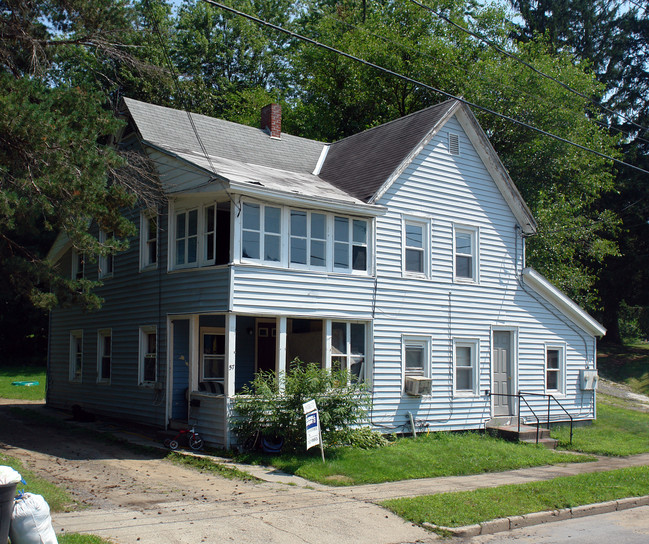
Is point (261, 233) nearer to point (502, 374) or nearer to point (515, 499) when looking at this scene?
point (515, 499)

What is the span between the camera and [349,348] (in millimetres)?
16250

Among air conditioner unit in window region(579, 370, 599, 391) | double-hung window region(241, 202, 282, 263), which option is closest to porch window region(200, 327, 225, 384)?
double-hung window region(241, 202, 282, 263)

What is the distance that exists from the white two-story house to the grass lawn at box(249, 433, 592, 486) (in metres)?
1.34

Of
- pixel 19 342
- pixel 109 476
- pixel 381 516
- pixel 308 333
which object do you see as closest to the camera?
pixel 381 516

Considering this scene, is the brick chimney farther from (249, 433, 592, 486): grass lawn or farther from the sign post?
the sign post

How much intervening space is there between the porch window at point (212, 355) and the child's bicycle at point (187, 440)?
1.74 meters

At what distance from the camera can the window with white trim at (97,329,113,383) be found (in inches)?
758

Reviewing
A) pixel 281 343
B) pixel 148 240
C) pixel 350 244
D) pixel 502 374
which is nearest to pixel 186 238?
pixel 148 240

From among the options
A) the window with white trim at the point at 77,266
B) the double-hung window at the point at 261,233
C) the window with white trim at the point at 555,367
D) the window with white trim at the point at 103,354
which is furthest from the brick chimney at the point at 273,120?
the window with white trim at the point at 555,367

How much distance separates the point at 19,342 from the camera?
120 ft

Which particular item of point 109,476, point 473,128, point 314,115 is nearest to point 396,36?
point 314,115

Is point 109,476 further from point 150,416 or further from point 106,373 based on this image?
point 106,373

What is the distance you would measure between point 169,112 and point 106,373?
7498 millimetres

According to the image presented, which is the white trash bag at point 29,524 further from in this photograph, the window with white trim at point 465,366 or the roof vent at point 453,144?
the roof vent at point 453,144
